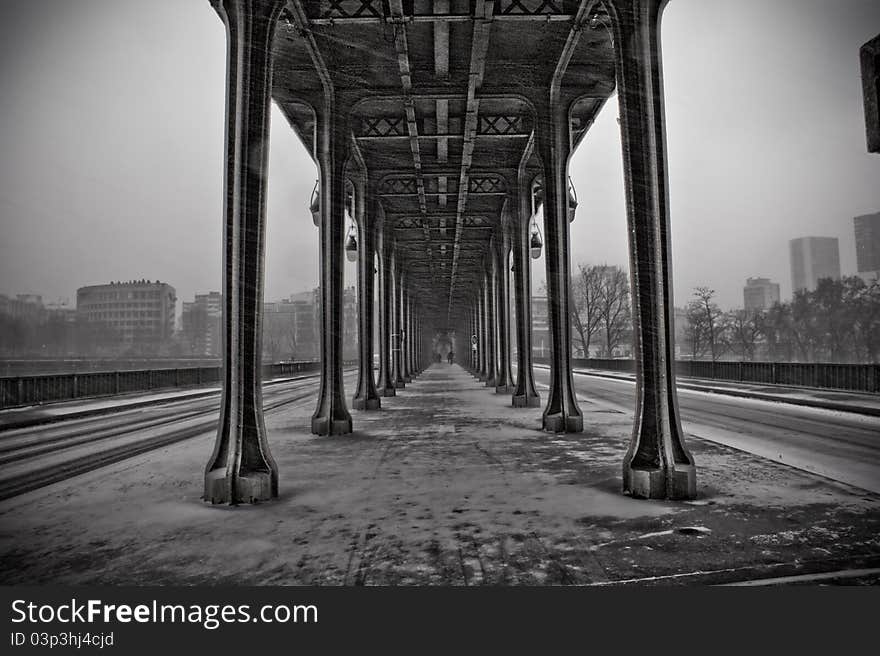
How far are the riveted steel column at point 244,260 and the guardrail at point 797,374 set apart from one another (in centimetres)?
2077

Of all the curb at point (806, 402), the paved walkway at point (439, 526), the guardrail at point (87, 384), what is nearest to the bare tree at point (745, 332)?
the curb at point (806, 402)

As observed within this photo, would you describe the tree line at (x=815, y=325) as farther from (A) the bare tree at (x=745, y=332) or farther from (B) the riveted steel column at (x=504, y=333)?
(B) the riveted steel column at (x=504, y=333)

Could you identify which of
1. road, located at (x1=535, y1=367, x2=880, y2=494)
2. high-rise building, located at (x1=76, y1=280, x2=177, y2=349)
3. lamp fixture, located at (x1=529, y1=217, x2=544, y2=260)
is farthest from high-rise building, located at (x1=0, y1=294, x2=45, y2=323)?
road, located at (x1=535, y1=367, x2=880, y2=494)

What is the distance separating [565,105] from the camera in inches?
512

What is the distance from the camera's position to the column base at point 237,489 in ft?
19.9

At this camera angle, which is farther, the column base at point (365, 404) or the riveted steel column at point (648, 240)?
the column base at point (365, 404)

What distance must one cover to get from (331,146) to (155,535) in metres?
9.90

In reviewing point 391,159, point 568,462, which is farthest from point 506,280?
point 568,462

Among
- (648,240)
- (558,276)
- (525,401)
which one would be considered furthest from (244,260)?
(525,401)

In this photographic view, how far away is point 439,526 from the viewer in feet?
16.6

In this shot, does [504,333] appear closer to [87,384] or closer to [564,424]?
[564,424]

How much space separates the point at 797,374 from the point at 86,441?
24.5m

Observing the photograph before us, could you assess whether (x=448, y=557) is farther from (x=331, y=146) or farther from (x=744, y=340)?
(x=744, y=340)

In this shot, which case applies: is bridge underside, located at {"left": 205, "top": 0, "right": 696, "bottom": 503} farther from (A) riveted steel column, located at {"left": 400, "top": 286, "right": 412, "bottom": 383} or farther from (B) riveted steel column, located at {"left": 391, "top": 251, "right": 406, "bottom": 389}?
(A) riveted steel column, located at {"left": 400, "top": 286, "right": 412, "bottom": 383}
